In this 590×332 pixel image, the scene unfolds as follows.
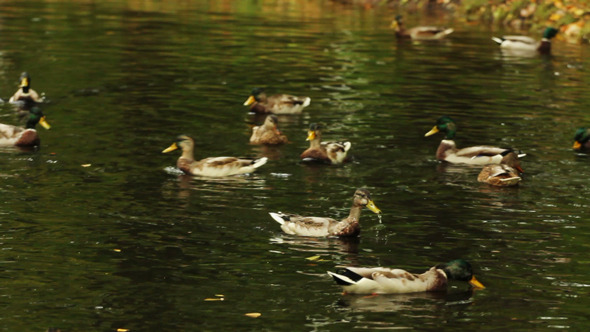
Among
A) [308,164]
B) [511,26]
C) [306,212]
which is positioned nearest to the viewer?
[306,212]

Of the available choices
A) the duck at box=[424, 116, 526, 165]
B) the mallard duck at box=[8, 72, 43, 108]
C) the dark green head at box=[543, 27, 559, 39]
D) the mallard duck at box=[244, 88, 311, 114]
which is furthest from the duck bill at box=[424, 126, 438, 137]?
the dark green head at box=[543, 27, 559, 39]

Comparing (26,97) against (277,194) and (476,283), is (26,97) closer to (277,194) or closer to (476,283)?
(277,194)

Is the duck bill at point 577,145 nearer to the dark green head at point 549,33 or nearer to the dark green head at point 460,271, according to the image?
the dark green head at point 460,271

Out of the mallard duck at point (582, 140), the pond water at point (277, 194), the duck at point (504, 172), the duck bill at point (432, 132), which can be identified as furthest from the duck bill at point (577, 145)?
the duck at point (504, 172)

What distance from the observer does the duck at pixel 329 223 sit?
64.2 ft

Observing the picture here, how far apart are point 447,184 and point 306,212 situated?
4072 millimetres

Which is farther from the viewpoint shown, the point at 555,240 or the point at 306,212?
the point at 306,212

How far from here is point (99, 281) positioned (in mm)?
16984

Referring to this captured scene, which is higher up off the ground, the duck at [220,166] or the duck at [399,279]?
the duck at [399,279]

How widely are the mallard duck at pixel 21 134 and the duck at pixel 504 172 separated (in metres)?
9.70

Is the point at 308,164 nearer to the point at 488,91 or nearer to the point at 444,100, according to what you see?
the point at 444,100

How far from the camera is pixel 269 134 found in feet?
90.3

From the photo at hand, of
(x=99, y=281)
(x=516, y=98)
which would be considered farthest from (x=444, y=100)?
(x=99, y=281)

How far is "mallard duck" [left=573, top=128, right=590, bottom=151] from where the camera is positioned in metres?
27.8
